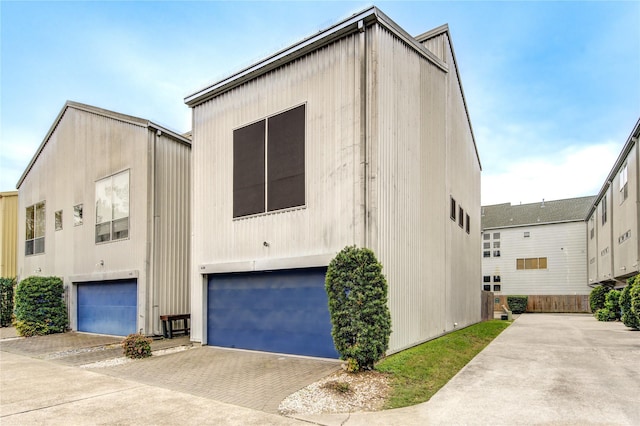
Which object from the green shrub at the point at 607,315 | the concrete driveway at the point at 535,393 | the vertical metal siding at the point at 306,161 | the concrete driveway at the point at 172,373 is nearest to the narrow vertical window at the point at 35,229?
the concrete driveway at the point at 172,373

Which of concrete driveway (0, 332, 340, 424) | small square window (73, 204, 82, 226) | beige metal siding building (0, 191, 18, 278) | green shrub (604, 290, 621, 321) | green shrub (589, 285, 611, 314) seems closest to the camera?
concrete driveway (0, 332, 340, 424)

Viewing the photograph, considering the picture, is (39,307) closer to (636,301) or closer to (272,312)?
(272,312)

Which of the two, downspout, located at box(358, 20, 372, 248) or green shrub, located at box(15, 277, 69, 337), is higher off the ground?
downspout, located at box(358, 20, 372, 248)

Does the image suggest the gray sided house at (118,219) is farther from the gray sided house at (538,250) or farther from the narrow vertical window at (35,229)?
the gray sided house at (538,250)

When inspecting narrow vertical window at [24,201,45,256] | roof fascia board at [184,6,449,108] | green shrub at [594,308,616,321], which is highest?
roof fascia board at [184,6,449,108]

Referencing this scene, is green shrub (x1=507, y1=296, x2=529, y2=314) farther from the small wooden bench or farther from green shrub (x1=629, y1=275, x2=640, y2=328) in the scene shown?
the small wooden bench

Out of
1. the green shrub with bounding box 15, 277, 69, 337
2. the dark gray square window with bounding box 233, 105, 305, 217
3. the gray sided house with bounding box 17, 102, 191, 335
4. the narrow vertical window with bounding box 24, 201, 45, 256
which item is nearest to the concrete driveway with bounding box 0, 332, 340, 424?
the gray sided house with bounding box 17, 102, 191, 335

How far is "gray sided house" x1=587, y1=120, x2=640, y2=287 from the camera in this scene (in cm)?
1945

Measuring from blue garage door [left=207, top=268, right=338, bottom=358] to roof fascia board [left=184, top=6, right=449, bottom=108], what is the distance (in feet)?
18.4

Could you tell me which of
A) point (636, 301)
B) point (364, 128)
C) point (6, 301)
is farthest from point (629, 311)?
point (6, 301)

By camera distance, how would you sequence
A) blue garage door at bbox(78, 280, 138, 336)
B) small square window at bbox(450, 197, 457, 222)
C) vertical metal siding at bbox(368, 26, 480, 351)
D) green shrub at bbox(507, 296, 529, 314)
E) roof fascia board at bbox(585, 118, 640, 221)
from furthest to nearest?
green shrub at bbox(507, 296, 529, 314)
roof fascia board at bbox(585, 118, 640, 221)
small square window at bbox(450, 197, 457, 222)
blue garage door at bbox(78, 280, 138, 336)
vertical metal siding at bbox(368, 26, 480, 351)

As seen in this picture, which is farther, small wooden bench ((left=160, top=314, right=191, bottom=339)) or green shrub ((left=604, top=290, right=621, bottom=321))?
green shrub ((left=604, top=290, right=621, bottom=321))

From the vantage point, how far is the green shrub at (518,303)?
121 feet

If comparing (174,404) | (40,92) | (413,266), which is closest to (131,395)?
A: (174,404)
